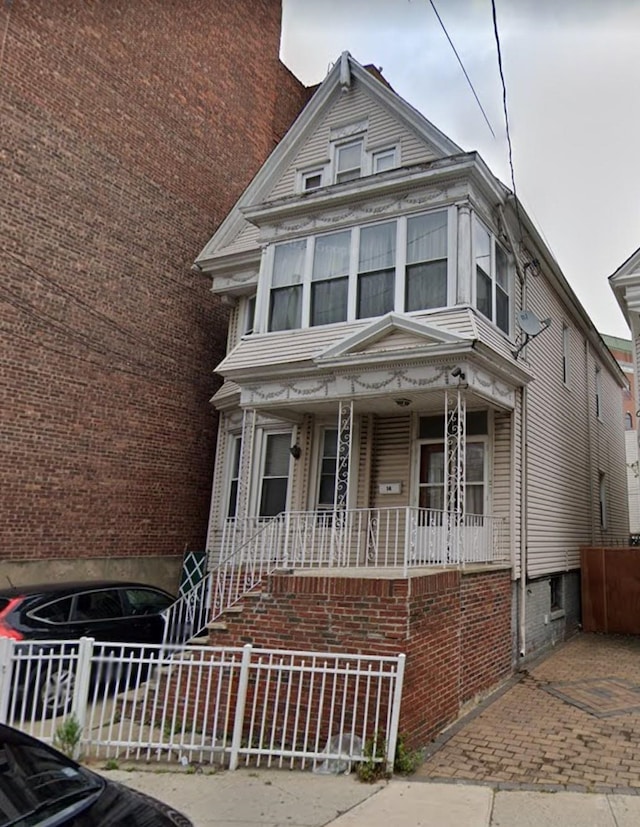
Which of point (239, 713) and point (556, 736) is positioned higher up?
point (239, 713)

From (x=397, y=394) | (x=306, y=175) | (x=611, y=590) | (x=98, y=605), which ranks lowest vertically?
(x=98, y=605)

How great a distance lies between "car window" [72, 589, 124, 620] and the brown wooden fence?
9.54 m

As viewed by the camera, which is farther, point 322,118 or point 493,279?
point 322,118

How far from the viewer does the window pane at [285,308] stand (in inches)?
435

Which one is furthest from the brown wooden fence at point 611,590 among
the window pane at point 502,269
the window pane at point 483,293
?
the window pane at point 483,293

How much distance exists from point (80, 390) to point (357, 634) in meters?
7.53

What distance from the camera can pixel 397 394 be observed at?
9.44 metres

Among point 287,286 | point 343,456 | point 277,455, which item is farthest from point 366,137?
point 277,455

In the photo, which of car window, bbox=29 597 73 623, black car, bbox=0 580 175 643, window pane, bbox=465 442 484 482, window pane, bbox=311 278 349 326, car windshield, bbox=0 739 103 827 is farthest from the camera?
window pane, bbox=311 278 349 326

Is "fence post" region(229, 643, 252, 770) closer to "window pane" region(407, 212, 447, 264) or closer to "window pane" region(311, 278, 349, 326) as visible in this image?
"window pane" region(311, 278, 349, 326)

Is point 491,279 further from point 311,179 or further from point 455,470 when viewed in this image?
point 311,179

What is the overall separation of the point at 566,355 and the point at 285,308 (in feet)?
22.1

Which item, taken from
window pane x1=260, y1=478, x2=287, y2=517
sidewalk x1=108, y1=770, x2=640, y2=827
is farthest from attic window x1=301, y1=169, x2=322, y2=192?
sidewalk x1=108, y1=770, x2=640, y2=827

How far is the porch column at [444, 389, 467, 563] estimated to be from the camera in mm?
8344
